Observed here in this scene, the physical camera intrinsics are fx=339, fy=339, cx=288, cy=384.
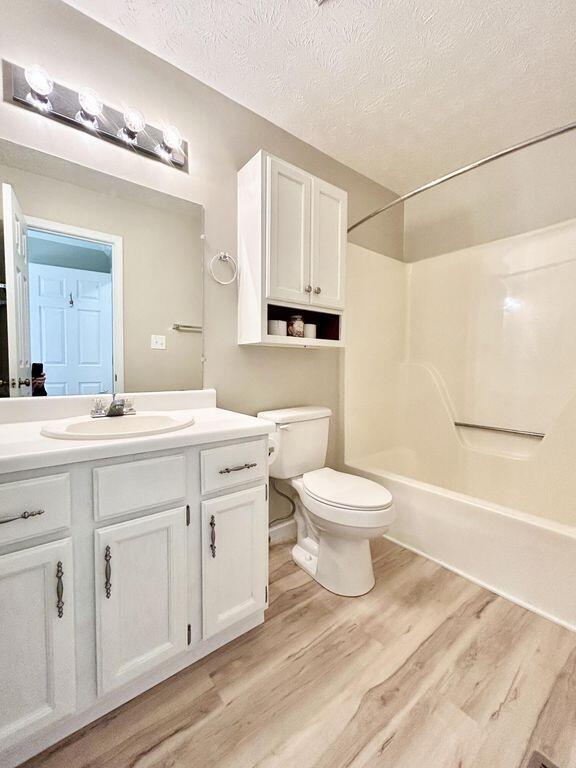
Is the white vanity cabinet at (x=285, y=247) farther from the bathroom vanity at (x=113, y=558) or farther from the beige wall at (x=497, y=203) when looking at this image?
the beige wall at (x=497, y=203)

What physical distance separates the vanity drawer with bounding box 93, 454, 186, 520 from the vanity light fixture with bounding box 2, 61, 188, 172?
1326 millimetres

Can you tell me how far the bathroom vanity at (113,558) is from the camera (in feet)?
2.74

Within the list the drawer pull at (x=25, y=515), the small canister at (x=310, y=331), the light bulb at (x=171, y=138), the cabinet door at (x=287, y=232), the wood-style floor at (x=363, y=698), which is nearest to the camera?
the drawer pull at (x=25, y=515)

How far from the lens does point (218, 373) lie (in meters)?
1.72

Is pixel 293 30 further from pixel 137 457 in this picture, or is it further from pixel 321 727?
pixel 321 727

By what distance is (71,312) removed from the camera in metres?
1.31

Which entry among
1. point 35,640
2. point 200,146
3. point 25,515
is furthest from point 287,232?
point 35,640

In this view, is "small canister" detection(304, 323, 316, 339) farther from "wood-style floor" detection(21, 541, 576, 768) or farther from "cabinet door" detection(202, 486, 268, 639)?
"wood-style floor" detection(21, 541, 576, 768)

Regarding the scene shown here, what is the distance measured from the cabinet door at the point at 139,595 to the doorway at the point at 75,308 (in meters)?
0.65

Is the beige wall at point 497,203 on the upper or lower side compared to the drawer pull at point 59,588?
upper

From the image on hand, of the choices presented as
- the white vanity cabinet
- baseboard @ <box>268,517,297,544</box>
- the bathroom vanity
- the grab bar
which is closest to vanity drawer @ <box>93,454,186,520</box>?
the bathroom vanity

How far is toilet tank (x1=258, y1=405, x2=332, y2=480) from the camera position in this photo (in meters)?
1.76

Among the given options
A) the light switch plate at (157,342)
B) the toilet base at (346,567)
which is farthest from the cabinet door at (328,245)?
the toilet base at (346,567)

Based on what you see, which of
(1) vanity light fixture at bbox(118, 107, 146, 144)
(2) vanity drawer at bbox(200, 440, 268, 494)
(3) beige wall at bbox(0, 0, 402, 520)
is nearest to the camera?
(2) vanity drawer at bbox(200, 440, 268, 494)
